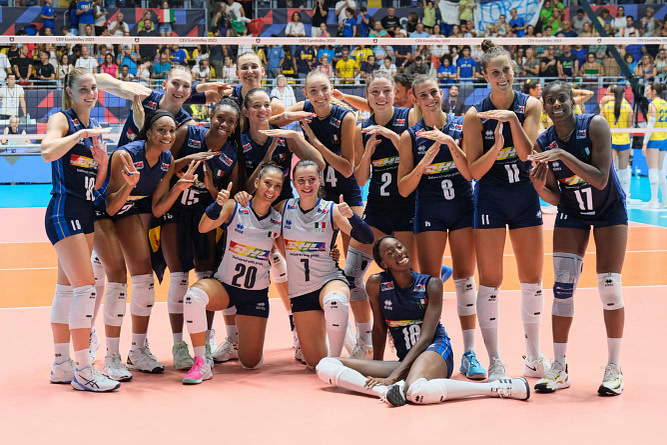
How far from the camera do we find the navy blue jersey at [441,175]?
576 centimetres

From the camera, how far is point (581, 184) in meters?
5.24

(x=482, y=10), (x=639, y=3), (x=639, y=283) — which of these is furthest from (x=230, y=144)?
(x=639, y=3)

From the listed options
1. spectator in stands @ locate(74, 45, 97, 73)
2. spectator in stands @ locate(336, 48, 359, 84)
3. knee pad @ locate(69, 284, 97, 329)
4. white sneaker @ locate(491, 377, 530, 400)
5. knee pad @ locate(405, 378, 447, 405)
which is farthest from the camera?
spectator in stands @ locate(336, 48, 359, 84)

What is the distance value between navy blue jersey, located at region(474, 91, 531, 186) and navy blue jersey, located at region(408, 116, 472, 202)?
0.26 m

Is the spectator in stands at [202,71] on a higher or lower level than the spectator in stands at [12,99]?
higher

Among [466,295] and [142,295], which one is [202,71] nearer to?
[142,295]

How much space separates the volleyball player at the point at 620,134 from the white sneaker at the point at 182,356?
413 inches

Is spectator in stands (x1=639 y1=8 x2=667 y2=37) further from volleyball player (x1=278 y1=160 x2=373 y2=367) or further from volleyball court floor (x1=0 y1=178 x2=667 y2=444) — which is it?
volleyball player (x1=278 y1=160 x2=373 y2=367)

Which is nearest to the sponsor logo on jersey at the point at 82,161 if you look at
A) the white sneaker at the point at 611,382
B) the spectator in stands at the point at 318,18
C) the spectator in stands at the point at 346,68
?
the white sneaker at the point at 611,382

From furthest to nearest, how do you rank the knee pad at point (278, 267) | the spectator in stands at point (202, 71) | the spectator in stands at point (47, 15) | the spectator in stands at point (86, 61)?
the spectator in stands at point (47, 15) < the spectator in stands at point (202, 71) < the spectator in stands at point (86, 61) < the knee pad at point (278, 267)

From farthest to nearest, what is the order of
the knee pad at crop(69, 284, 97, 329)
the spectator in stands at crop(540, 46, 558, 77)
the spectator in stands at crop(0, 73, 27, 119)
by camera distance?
the spectator in stands at crop(540, 46, 558, 77) → the spectator in stands at crop(0, 73, 27, 119) → the knee pad at crop(69, 284, 97, 329)

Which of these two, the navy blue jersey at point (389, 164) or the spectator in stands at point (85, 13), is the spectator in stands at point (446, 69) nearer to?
the spectator in stands at point (85, 13)

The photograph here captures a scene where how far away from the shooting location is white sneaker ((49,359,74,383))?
5523 millimetres

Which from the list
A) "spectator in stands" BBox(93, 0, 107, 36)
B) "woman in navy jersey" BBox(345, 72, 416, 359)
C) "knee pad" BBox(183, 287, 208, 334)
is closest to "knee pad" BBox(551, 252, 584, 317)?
"woman in navy jersey" BBox(345, 72, 416, 359)
